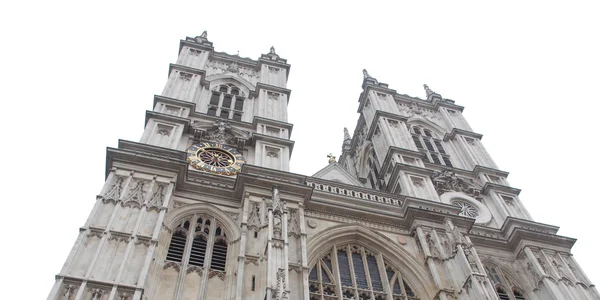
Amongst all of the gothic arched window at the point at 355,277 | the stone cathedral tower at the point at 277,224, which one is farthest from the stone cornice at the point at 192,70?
the gothic arched window at the point at 355,277

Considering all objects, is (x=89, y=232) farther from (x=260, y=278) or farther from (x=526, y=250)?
(x=526, y=250)

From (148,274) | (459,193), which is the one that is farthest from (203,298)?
(459,193)

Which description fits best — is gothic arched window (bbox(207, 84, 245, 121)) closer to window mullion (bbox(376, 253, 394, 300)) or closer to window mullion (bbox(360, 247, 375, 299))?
window mullion (bbox(360, 247, 375, 299))

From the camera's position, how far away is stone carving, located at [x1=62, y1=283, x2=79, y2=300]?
49.3ft

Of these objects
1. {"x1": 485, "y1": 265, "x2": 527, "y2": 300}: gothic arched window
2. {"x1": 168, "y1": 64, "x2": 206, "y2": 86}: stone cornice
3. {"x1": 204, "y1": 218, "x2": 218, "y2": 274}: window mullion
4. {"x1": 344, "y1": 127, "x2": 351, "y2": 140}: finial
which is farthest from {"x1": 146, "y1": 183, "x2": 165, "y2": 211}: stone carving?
{"x1": 344, "y1": 127, "x2": 351, "y2": 140}: finial

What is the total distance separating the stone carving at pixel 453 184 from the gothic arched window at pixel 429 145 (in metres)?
1.80

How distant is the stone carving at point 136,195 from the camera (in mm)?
19366

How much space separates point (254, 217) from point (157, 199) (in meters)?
3.50

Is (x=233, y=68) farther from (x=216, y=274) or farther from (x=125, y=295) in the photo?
(x=125, y=295)

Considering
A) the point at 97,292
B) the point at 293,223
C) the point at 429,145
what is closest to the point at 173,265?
the point at 97,292

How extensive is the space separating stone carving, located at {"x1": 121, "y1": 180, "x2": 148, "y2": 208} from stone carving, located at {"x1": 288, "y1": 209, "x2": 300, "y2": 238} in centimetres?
528

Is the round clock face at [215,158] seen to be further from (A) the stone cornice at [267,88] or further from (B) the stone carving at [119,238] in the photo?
(A) the stone cornice at [267,88]

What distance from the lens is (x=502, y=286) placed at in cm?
2208

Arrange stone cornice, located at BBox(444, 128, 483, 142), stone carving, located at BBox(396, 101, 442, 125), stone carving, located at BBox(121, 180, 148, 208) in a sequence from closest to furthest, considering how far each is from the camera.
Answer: stone carving, located at BBox(121, 180, 148, 208)
stone cornice, located at BBox(444, 128, 483, 142)
stone carving, located at BBox(396, 101, 442, 125)
